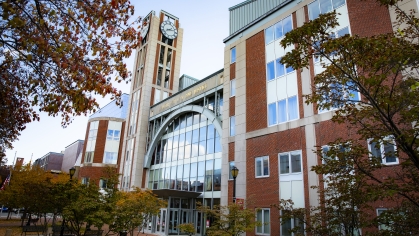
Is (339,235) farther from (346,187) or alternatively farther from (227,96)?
(227,96)

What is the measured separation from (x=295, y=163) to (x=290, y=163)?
1.11ft

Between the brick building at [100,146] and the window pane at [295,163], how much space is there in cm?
3471

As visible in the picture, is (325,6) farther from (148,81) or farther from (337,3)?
(148,81)

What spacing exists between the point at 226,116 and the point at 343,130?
10.5 meters

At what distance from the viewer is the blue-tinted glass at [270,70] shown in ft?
69.7

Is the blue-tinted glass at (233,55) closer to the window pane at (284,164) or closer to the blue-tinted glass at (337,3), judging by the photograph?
the blue-tinted glass at (337,3)

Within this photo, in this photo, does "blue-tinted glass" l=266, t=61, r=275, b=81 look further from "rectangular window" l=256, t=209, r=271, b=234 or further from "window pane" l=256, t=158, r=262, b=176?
"rectangular window" l=256, t=209, r=271, b=234

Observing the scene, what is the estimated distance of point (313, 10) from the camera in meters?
19.6

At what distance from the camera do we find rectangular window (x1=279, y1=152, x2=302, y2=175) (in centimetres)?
1788

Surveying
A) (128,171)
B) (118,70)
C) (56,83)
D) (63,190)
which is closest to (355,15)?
(118,70)

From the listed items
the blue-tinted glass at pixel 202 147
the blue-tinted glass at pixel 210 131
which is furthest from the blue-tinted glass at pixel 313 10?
the blue-tinted glass at pixel 202 147

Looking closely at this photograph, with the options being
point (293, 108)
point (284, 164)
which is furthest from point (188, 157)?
point (293, 108)

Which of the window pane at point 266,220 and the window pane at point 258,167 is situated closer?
the window pane at point 266,220

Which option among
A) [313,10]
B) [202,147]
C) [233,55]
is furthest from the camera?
[202,147]
